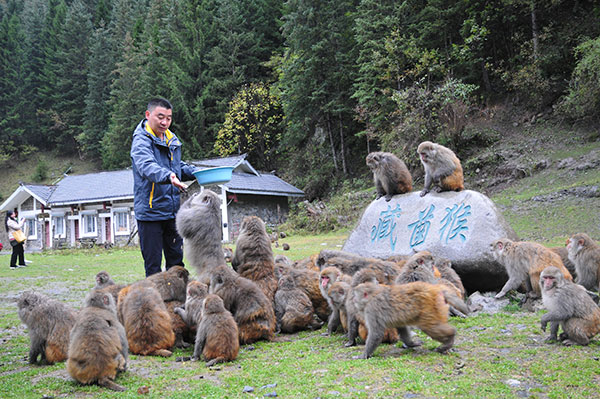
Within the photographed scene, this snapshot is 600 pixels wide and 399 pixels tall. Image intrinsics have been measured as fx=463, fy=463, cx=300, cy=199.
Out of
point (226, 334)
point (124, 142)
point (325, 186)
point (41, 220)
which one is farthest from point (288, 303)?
point (124, 142)

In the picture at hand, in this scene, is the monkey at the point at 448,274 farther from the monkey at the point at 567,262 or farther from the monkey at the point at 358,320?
the monkey at the point at 567,262

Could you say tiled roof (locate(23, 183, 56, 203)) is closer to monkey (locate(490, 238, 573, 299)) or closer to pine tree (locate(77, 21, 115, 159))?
pine tree (locate(77, 21, 115, 159))

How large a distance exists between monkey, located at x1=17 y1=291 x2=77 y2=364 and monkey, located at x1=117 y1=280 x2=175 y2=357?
2.18 ft

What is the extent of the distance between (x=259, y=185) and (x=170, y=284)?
2476 centimetres

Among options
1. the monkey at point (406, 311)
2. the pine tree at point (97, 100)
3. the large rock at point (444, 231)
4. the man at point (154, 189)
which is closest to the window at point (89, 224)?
the pine tree at point (97, 100)

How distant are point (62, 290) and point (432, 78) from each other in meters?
23.1

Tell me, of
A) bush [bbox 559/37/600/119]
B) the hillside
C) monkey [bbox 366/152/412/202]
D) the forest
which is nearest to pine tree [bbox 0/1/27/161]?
the forest

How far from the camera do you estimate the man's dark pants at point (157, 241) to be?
6371 millimetres

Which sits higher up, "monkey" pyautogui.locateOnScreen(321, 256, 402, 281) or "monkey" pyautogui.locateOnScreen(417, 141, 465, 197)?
"monkey" pyautogui.locateOnScreen(417, 141, 465, 197)

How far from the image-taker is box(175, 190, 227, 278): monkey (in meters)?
6.30

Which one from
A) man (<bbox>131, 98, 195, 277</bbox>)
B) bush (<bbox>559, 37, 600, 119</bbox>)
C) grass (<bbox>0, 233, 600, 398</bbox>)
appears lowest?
grass (<bbox>0, 233, 600, 398</bbox>)

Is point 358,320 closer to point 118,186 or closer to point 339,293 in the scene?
point 339,293

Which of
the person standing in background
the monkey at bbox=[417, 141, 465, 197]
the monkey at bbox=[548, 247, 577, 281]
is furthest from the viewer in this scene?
the person standing in background

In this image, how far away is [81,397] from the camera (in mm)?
4020
